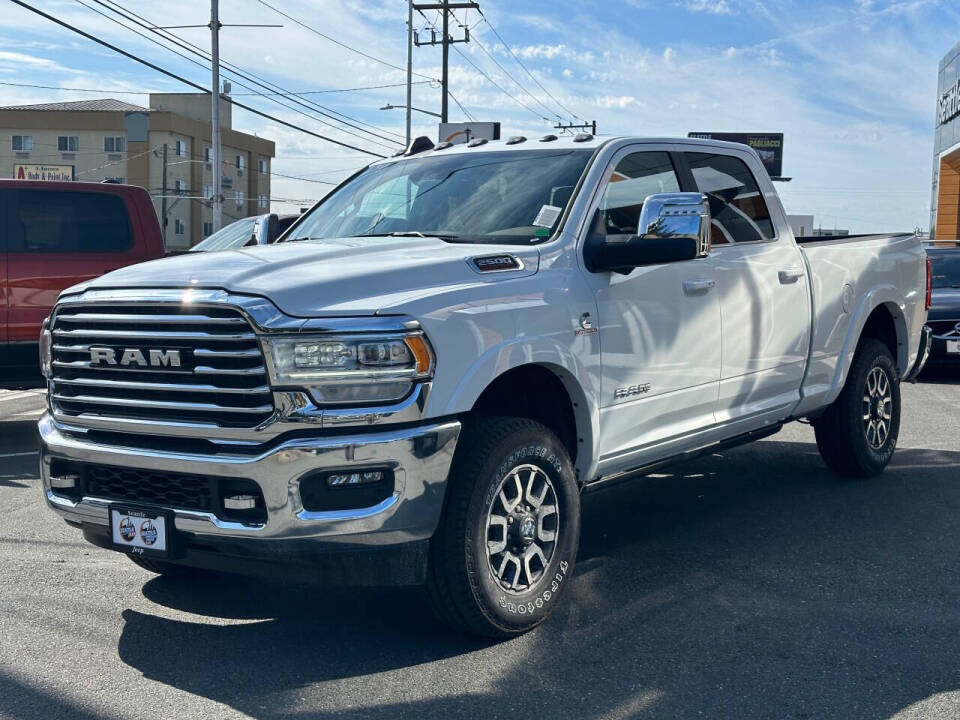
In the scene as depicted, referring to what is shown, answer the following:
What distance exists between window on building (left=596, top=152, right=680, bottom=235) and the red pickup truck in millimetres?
5879

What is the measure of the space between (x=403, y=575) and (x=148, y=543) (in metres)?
0.93

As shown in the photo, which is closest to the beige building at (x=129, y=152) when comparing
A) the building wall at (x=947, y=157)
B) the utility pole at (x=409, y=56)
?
the utility pole at (x=409, y=56)

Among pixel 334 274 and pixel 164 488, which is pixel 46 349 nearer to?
pixel 164 488

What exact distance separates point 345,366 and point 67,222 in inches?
278

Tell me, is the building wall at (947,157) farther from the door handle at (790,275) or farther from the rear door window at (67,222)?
the door handle at (790,275)

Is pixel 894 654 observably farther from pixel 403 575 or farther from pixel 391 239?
pixel 391 239

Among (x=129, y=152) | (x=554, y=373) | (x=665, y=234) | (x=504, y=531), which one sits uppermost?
(x=129, y=152)

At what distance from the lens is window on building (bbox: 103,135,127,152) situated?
77.3 metres

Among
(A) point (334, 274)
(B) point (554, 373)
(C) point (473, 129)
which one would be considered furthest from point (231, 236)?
(C) point (473, 129)

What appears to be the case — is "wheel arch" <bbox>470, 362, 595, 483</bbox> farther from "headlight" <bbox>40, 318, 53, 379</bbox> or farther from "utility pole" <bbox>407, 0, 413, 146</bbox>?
"utility pole" <bbox>407, 0, 413, 146</bbox>

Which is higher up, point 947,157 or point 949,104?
point 949,104

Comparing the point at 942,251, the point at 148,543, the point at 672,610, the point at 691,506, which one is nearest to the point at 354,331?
the point at 148,543

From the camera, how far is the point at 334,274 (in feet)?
13.6

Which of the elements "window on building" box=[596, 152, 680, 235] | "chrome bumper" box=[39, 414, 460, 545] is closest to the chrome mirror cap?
"window on building" box=[596, 152, 680, 235]
